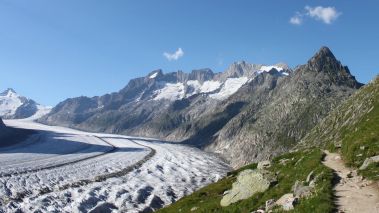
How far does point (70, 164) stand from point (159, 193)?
1641 inches

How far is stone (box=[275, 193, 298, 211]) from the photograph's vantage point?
26547 millimetres

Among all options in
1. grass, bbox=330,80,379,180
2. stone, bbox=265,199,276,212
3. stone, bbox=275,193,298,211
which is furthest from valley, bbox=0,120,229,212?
stone, bbox=275,193,298,211

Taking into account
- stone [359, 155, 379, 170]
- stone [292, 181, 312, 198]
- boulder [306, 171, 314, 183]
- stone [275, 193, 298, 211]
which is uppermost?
stone [359, 155, 379, 170]

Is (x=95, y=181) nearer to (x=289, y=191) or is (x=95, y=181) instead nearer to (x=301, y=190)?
(x=289, y=191)

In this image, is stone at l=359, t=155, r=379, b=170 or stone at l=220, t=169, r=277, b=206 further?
stone at l=220, t=169, r=277, b=206

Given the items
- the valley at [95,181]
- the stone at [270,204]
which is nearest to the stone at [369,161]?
the stone at [270,204]

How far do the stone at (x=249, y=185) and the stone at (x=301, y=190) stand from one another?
13.5 ft

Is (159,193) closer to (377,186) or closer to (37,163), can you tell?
(37,163)

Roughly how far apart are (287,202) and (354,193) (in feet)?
12.9

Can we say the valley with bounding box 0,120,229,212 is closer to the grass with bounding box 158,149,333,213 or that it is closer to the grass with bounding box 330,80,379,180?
the grass with bounding box 158,149,333,213

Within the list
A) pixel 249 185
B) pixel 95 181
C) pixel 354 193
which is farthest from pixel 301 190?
pixel 95 181

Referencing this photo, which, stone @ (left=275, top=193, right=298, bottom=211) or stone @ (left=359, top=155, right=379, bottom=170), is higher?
stone @ (left=359, top=155, right=379, bottom=170)

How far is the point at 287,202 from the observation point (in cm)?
2741

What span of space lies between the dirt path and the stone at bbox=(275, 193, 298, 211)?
2463 millimetres
